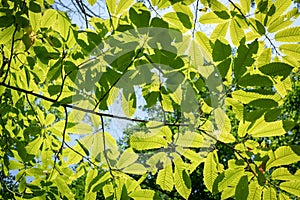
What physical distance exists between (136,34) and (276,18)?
0.35m

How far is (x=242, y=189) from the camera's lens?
2.85 feet

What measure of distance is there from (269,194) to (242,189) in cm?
7

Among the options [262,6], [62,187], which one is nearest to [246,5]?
[262,6]

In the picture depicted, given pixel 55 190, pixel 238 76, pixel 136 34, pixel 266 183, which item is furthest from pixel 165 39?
pixel 55 190

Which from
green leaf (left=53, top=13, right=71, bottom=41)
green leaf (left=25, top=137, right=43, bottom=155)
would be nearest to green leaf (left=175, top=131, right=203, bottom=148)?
green leaf (left=53, top=13, right=71, bottom=41)

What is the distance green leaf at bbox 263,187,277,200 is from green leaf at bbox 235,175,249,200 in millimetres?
59

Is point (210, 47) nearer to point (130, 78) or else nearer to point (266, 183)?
point (130, 78)

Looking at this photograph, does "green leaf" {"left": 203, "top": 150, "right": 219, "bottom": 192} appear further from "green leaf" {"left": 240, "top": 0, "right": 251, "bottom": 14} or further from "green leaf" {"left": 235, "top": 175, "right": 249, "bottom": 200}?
"green leaf" {"left": 240, "top": 0, "right": 251, "bottom": 14}

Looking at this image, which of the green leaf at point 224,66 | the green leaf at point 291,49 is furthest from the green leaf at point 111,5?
the green leaf at point 291,49

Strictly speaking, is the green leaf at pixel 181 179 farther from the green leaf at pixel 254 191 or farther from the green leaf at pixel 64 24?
the green leaf at pixel 64 24

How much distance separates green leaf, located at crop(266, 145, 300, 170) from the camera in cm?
85

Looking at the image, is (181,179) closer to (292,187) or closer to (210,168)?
(210,168)

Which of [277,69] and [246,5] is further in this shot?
[246,5]

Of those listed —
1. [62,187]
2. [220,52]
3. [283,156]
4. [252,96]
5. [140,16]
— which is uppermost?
[140,16]
